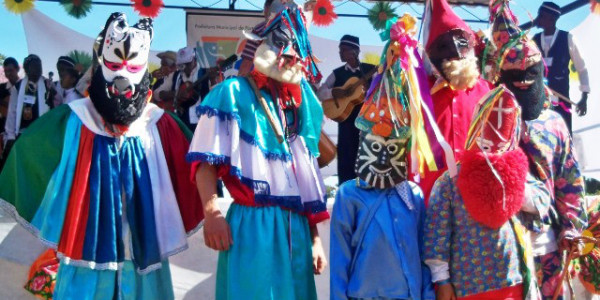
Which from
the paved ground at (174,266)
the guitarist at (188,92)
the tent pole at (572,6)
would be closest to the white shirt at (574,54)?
the tent pole at (572,6)

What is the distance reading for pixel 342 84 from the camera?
7016 millimetres

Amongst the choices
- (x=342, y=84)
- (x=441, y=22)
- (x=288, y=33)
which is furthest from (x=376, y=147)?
(x=342, y=84)

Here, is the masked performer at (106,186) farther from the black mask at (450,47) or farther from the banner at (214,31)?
→ the banner at (214,31)

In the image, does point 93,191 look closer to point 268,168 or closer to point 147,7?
point 268,168

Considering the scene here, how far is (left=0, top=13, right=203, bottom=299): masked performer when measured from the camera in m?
3.01

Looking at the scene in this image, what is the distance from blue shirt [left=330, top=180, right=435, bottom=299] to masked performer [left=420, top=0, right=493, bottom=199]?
0.50m

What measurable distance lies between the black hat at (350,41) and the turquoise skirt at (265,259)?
14.5 ft

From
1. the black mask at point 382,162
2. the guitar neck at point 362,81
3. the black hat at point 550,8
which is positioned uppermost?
the black hat at point 550,8

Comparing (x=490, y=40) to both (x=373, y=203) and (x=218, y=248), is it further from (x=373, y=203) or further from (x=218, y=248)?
(x=218, y=248)

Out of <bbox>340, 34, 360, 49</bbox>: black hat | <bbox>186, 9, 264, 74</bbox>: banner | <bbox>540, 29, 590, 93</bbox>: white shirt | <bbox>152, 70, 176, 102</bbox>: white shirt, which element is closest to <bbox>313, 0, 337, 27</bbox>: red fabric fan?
<bbox>186, 9, 264, 74</bbox>: banner

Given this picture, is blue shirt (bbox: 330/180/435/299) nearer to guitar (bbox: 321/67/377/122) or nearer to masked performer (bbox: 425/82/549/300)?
masked performer (bbox: 425/82/549/300)

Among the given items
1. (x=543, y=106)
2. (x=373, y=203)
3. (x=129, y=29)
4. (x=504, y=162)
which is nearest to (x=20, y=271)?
(x=129, y=29)

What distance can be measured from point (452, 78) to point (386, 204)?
101 cm

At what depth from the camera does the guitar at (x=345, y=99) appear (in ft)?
22.2
